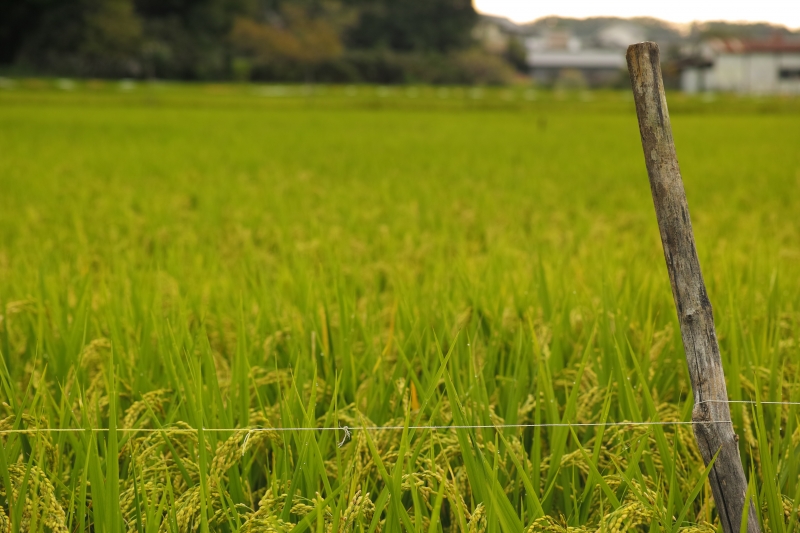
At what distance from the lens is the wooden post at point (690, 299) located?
1062 millimetres

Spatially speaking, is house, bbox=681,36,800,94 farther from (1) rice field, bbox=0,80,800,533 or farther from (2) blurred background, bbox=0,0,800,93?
(1) rice field, bbox=0,80,800,533

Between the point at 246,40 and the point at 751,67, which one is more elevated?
the point at 246,40

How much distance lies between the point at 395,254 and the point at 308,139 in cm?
817

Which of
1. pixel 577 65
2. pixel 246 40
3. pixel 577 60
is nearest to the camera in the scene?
pixel 246 40

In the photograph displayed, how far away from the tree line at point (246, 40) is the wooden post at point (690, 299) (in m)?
36.2

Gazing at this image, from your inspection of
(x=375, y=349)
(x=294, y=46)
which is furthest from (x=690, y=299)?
(x=294, y=46)

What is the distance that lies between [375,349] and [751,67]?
50502 millimetres

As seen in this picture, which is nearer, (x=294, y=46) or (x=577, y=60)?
(x=294, y=46)

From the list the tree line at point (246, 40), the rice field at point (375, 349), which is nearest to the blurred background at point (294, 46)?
the tree line at point (246, 40)

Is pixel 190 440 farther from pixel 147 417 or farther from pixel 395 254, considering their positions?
pixel 395 254

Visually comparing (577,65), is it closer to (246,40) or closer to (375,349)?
(246,40)

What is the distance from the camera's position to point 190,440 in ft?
4.41

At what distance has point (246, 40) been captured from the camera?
41.2 meters

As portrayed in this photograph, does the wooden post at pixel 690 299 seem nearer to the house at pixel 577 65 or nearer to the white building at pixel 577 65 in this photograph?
the house at pixel 577 65
